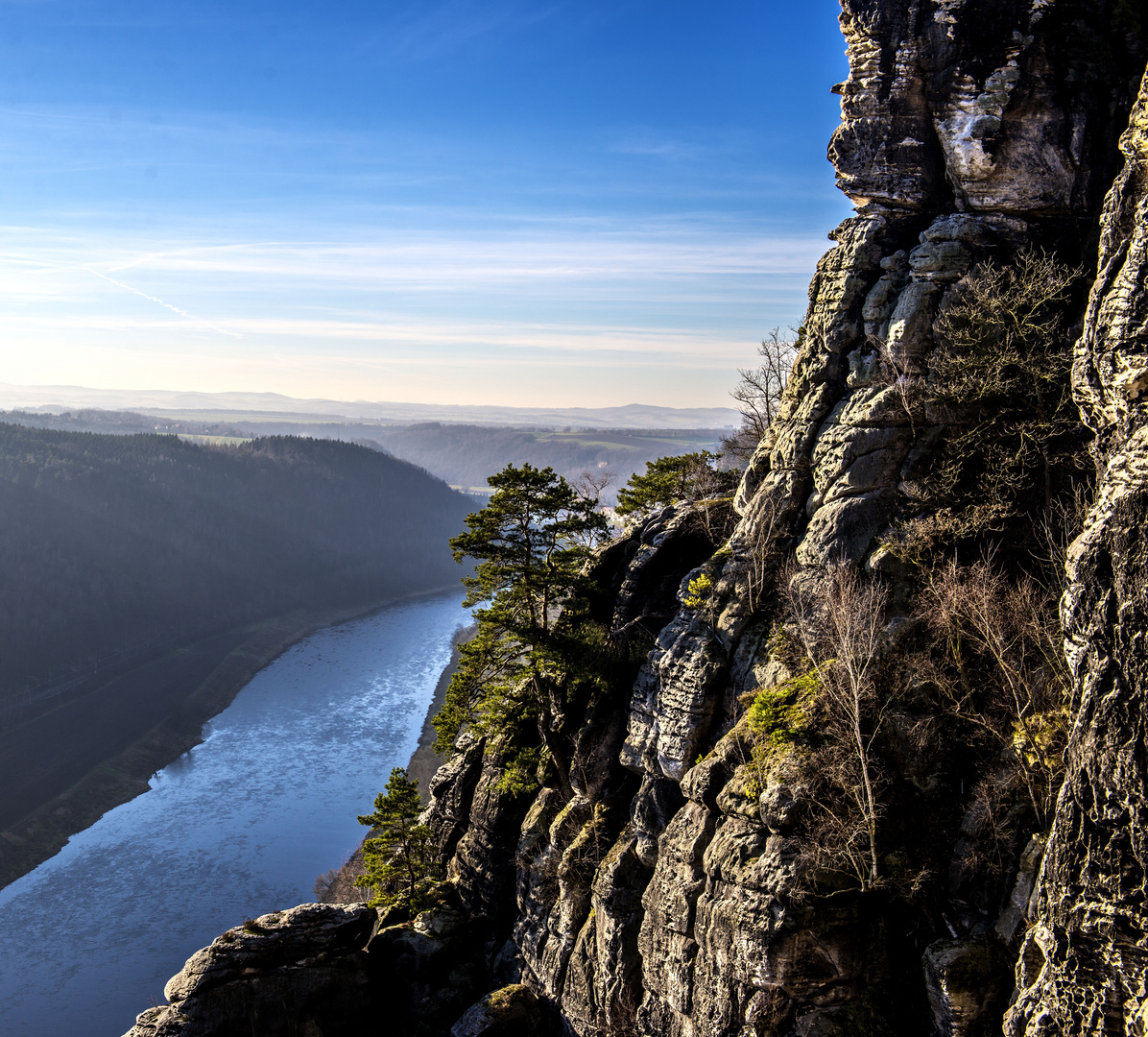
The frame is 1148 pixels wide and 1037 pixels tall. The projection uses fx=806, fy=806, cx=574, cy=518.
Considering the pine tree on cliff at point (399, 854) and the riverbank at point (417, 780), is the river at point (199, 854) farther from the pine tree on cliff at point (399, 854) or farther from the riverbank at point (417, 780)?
the pine tree on cliff at point (399, 854)

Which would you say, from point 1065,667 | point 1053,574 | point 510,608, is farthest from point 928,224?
point 510,608

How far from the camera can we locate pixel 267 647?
120875mm

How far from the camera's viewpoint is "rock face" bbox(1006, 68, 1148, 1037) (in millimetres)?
12031

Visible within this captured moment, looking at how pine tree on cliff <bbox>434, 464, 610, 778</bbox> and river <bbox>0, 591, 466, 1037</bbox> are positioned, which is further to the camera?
river <bbox>0, 591, 466, 1037</bbox>

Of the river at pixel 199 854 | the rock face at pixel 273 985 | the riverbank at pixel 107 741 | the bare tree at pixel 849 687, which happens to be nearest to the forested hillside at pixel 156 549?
the riverbank at pixel 107 741

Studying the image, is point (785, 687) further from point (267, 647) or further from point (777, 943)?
point (267, 647)

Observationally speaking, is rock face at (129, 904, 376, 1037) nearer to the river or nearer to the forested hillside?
the river

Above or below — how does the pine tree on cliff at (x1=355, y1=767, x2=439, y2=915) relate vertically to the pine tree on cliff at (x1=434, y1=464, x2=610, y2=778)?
below

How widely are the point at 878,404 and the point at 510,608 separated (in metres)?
14.2

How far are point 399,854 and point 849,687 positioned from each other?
21093 mm

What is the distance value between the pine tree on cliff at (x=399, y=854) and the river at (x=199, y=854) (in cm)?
2221

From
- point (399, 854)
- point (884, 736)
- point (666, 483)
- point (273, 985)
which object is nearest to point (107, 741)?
point (399, 854)

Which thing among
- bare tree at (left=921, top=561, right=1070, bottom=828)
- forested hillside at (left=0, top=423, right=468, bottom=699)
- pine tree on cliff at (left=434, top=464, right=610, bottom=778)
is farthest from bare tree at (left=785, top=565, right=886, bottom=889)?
forested hillside at (left=0, top=423, right=468, bottom=699)

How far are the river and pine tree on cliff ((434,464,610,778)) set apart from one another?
3080 cm
